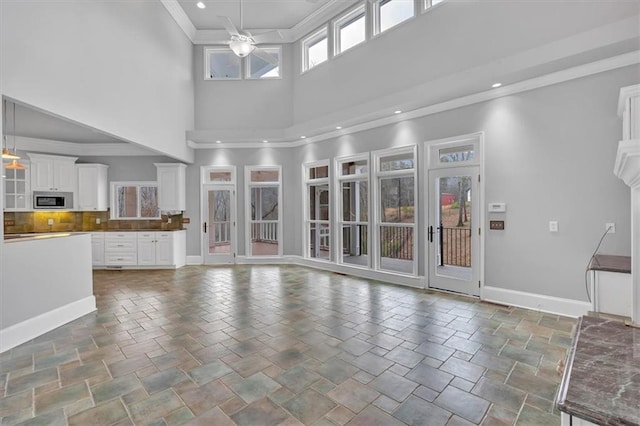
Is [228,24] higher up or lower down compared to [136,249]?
higher up

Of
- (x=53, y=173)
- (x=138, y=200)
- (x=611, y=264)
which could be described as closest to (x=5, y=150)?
(x=53, y=173)

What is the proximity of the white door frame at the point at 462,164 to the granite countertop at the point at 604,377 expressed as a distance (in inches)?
137

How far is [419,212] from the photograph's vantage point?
5297 millimetres

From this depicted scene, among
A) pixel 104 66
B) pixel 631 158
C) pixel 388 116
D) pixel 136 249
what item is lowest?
pixel 136 249

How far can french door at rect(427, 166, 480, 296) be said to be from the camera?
4688mm

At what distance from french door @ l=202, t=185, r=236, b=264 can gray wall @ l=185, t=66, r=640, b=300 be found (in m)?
5.13

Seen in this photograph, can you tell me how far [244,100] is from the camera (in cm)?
751

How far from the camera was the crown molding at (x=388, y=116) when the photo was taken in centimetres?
361

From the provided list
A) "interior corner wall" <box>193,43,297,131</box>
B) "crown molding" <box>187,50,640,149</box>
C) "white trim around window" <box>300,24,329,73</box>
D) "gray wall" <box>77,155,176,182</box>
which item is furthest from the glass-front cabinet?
"white trim around window" <box>300,24,329,73</box>

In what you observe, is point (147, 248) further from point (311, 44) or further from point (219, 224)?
point (311, 44)

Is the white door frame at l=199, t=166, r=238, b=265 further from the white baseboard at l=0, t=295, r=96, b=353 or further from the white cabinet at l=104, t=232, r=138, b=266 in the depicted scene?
the white baseboard at l=0, t=295, r=96, b=353

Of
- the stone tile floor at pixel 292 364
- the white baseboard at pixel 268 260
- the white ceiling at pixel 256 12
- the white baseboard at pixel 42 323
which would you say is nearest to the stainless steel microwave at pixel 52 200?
the stone tile floor at pixel 292 364

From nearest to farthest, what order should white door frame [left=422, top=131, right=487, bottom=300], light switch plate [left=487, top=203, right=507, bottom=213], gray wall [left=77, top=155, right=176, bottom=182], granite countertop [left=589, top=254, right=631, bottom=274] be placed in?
granite countertop [left=589, top=254, right=631, bottom=274] → light switch plate [left=487, top=203, right=507, bottom=213] → white door frame [left=422, top=131, right=487, bottom=300] → gray wall [left=77, top=155, right=176, bottom=182]

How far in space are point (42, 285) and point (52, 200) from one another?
14.7ft
